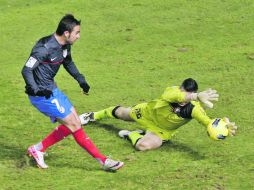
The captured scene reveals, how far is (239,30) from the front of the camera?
16.1m

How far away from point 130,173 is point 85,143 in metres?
0.81

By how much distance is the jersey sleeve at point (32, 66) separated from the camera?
8.60 metres

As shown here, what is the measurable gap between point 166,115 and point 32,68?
8.03 ft

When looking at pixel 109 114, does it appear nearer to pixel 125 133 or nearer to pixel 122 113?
pixel 122 113

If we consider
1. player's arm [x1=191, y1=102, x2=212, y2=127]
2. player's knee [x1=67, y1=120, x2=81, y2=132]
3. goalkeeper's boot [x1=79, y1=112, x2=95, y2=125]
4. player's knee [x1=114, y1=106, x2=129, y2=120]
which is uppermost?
player's knee [x1=67, y1=120, x2=81, y2=132]

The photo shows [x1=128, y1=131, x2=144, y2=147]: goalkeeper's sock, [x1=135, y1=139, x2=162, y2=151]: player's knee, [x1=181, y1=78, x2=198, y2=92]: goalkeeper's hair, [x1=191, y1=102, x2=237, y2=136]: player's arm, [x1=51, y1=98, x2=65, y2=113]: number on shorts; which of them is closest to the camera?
[x1=51, y1=98, x2=65, y2=113]: number on shorts

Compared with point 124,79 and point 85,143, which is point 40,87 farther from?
point 124,79

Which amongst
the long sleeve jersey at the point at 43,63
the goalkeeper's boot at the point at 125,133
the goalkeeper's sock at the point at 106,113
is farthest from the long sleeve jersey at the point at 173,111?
the long sleeve jersey at the point at 43,63

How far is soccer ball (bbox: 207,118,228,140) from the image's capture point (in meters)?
9.35

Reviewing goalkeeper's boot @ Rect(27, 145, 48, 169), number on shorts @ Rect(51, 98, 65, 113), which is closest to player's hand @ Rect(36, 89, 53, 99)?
number on shorts @ Rect(51, 98, 65, 113)

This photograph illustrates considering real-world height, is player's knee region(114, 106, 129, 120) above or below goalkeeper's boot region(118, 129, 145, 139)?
above

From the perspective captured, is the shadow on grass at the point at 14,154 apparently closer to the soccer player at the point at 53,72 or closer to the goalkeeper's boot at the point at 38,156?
the goalkeeper's boot at the point at 38,156

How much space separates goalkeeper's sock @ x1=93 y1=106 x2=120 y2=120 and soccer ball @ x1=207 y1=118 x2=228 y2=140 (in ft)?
6.90

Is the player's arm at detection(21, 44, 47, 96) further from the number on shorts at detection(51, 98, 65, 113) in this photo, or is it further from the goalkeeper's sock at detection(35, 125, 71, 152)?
the goalkeeper's sock at detection(35, 125, 71, 152)
